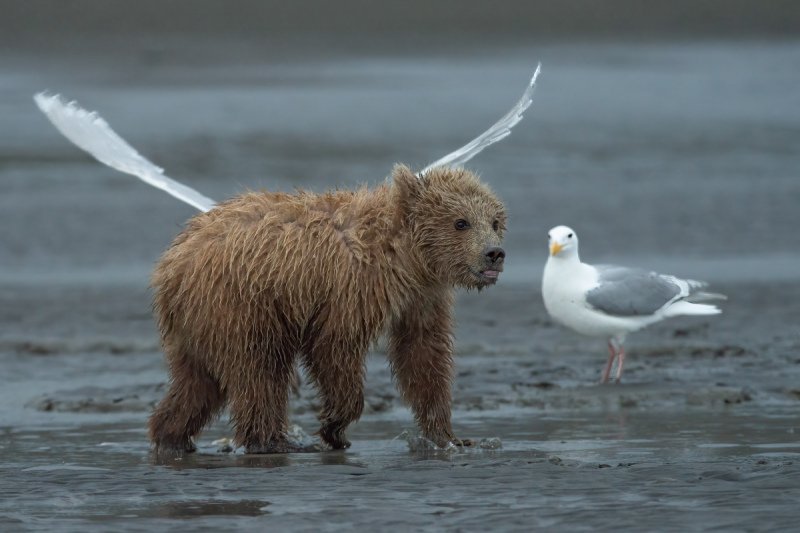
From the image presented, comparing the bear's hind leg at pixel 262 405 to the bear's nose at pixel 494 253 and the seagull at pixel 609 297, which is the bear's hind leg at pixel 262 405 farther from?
the seagull at pixel 609 297

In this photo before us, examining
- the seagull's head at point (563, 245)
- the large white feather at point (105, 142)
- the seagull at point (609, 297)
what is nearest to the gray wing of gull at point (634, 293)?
the seagull at point (609, 297)

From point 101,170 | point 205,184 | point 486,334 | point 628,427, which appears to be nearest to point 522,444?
point 628,427

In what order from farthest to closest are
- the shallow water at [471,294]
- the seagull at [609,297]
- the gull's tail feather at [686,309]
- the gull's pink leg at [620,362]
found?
the gull's tail feather at [686,309]
the seagull at [609,297]
the gull's pink leg at [620,362]
the shallow water at [471,294]

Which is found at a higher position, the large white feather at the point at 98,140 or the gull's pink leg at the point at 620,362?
the large white feather at the point at 98,140

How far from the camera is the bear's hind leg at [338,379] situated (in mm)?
7785

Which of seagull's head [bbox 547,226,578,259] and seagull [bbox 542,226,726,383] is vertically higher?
seagull's head [bbox 547,226,578,259]

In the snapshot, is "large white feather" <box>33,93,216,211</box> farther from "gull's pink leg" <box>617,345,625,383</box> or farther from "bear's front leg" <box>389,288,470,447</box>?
"gull's pink leg" <box>617,345,625,383</box>

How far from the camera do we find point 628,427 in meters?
9.14

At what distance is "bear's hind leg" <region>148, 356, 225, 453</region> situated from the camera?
26.9 feet

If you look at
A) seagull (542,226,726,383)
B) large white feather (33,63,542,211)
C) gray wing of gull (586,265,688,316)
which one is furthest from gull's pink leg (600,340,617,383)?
large white feather (33,63,542,211)

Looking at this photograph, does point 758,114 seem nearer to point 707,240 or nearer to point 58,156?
point 707,240

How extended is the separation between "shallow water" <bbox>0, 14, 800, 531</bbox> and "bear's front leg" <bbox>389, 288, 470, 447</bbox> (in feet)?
0.63

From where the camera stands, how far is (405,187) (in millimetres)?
7898

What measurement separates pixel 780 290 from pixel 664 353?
324 cm
